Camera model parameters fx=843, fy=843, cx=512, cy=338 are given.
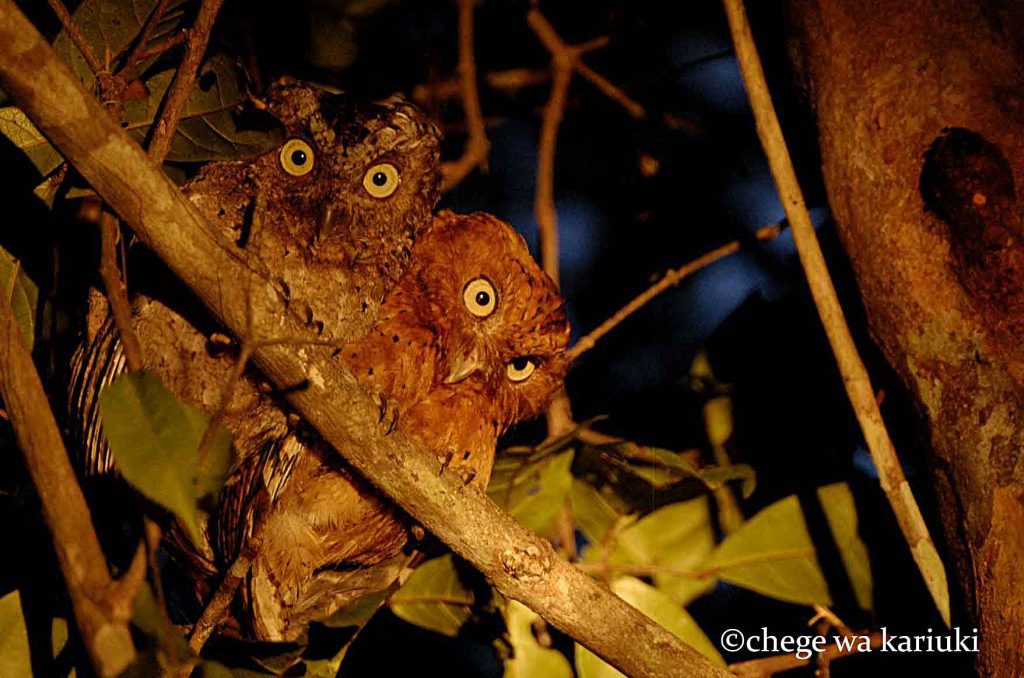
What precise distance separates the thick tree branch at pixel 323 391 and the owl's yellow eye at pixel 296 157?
0.87 ft

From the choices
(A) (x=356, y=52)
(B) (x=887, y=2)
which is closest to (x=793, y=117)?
(B) (x=887, y=2)

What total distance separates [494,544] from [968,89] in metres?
0.66

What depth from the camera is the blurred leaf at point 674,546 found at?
108cm

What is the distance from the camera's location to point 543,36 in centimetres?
123

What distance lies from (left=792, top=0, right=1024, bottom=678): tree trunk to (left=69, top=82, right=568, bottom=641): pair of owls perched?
1.17 ft

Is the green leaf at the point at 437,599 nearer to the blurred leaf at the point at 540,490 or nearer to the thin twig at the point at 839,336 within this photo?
the blurred leaf at the point at 540,490

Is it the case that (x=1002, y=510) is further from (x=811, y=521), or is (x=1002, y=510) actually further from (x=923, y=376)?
(x=811, y=521)

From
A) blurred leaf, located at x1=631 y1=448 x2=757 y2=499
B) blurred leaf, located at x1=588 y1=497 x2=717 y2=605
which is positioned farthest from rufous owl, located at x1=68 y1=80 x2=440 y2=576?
blurred leaf, located at x1=588 y1=497 x2=717 y2=605

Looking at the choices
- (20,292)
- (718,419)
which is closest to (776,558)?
(718,419)

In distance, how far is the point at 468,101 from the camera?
46.0 inches

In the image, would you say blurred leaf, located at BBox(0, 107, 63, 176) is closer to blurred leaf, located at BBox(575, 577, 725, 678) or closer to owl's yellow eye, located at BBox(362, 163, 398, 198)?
owl's yellow eye, located at BBox(362, 163, 398, 198)

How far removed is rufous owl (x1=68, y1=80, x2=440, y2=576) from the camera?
0.82 m

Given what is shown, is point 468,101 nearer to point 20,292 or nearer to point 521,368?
point 521,368

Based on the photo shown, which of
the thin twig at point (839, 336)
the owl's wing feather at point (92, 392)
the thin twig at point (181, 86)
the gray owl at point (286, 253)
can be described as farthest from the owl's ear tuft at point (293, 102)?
the thin twig at point (839, 336)
